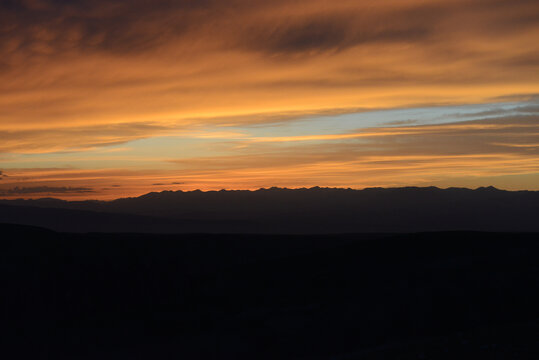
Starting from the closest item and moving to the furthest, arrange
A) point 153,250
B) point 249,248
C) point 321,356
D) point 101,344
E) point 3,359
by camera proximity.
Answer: point 321,356, point 3,359, point 101,344, point 153,250, point 249,248

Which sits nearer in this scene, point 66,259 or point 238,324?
point 238,324

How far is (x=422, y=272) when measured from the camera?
28.1 metres

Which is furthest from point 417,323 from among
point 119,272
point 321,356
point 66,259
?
point 66,259

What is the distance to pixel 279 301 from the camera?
29172 millimetres

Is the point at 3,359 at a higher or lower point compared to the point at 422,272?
lower

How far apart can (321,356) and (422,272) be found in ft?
29.4

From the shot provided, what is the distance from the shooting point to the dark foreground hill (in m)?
22.1

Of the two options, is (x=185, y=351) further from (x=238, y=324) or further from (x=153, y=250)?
(x=153, y=250)

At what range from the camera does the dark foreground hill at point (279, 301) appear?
2212cm

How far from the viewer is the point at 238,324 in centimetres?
2562

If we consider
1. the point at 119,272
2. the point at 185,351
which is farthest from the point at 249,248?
the point at 185,351

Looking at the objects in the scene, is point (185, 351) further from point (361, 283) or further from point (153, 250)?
point (153, 250)

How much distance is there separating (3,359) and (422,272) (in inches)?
786

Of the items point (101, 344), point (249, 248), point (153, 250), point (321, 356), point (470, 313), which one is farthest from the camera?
point (249, 248)
